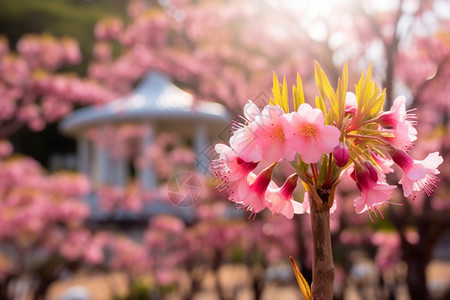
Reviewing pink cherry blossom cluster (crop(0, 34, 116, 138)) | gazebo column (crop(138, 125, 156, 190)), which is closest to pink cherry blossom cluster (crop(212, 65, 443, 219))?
pink cherry blossom cluster (crop(0, 34, 116, 138))

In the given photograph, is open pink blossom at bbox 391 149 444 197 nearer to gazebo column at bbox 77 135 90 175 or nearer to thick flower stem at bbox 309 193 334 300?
thick flower stem at bbox 309 193 334 300

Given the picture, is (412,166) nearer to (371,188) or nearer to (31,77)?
(371,188)

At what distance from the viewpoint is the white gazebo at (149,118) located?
59.8ft

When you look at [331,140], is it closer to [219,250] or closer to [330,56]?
[330,56]

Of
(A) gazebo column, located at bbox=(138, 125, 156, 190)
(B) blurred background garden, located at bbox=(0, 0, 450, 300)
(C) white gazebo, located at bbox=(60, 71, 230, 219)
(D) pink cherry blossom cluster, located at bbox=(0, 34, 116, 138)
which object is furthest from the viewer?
(A) gazebo column, located at bbox=(138, 125, 156, 190)

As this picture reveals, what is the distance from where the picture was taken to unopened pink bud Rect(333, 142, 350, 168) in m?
1.05

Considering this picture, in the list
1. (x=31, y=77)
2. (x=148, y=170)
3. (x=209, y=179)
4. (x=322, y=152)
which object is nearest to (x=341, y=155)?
(x=322, y=152)

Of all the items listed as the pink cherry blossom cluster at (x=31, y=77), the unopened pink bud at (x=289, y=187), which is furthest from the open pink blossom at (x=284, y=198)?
the pink cherry blossom cluster at (x=31, y=77)

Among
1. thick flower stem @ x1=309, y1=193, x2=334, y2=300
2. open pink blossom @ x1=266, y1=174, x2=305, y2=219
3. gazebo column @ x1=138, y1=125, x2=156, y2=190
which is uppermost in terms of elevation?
gazebo column @ x1=138, y1=125, x2=156, y2=190

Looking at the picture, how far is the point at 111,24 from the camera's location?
1022 cm

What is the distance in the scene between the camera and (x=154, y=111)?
18.0 metres

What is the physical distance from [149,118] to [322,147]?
58.2 ft

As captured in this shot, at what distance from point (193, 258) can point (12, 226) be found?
145 inches

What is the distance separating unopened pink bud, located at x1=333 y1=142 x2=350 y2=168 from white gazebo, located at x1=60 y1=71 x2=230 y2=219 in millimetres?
16057
